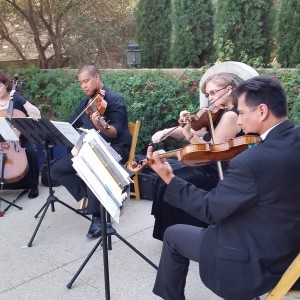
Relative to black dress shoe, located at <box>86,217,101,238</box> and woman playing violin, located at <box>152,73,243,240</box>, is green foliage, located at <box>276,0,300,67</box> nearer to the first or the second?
woman playing violin, located at <box>152,73,243,240</box>

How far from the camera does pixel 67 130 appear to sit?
121 inches

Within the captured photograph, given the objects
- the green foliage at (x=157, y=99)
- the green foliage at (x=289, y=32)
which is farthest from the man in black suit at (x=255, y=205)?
the green foliage at (x=289, y=32)

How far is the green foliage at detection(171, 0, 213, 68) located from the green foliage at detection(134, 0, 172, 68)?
2.07 ft

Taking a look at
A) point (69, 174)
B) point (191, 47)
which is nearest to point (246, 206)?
point (69, 174)

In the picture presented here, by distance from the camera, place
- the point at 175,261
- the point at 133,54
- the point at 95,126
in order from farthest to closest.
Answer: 1. the point at 133,54
2. the point at 95,126
3. the point at 175,261

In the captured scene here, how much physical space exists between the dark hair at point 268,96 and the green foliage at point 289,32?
12.2ft

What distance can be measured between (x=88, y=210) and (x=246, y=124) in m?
1.90

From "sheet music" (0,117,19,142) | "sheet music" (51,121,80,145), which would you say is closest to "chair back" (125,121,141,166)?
"sheet music" (51,121,80,145)

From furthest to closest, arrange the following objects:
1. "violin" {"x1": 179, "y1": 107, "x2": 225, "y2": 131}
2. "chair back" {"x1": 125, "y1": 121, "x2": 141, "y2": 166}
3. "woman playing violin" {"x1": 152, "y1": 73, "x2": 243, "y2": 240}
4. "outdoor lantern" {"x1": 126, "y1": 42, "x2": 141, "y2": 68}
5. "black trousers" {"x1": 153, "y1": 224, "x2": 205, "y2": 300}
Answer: "outdoor lantern" {"x1": 126, "y1": 42, "x2": 141, "y2": 68}
"chair back" {"x1": 125, "y1": 121, "x2": 141, "y2": 166}
"violin" {"x1": 179, "y1": 107, "x2": 225, "y2": 131}
"woman playing violin" {"x1": 152, "y1": 73, "x2": 243, "y2": 240}
"black trousers" {"x1": 153, "y1": 224, "x2": 205, "y2": 300}

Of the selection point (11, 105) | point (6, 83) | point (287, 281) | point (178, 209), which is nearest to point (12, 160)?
point (11, 105)

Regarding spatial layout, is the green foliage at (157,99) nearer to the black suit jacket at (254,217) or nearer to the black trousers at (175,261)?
the black trousers at (175,261)

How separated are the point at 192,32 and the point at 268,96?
4476mm

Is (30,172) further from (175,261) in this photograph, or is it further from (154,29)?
(154,29)

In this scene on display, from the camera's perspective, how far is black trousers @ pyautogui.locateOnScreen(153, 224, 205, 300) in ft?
6.76
